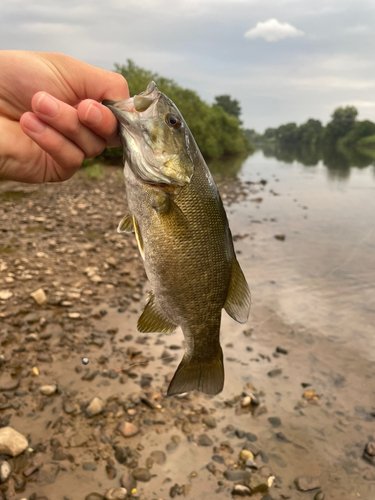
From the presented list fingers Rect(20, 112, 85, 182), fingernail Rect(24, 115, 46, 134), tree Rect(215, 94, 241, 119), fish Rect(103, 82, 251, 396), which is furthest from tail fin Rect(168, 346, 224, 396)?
tree Rect(215, 94, 241, 119)

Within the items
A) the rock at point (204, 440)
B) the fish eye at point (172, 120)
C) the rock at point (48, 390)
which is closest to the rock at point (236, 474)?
the rock at point (204, 440)

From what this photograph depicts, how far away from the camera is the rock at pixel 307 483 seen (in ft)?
13.3

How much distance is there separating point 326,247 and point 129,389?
8.96 m

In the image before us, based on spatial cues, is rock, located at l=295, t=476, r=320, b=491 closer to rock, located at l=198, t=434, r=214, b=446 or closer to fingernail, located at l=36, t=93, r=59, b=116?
rock, located at l=198, t=434, r=214, b=446

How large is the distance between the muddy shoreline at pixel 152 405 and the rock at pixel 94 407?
0.02m

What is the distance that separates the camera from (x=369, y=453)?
4.49 m

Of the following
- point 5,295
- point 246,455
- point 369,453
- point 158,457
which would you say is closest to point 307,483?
point 246,455

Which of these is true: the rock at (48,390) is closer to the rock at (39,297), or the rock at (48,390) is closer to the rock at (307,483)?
the rock at (39,297)

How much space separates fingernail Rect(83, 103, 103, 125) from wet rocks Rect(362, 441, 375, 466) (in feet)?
15.5

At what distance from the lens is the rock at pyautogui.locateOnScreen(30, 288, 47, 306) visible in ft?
21.0

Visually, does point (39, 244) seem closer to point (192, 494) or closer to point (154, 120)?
point (192, 494)

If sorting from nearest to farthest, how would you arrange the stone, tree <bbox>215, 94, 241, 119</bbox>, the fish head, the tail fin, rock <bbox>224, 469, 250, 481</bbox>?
the fish head → the tail fin → rock <bbox>224, 469, 250, 481</bbox> → the stone → tree <bbox>215, 94, 241, 119</bbox>

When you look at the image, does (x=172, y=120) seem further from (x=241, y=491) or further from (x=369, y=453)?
(x=369, y=453)

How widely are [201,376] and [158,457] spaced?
230cm
